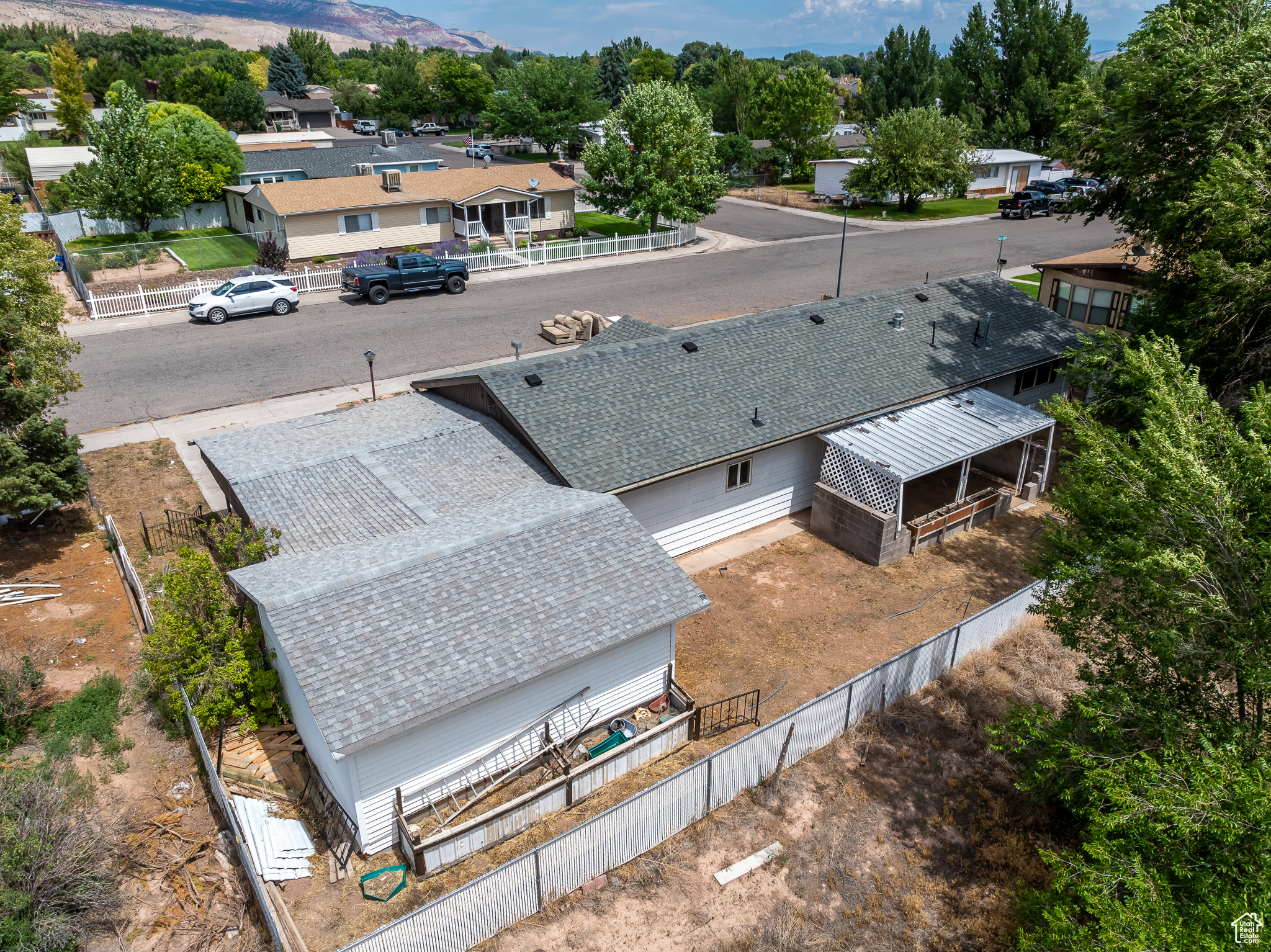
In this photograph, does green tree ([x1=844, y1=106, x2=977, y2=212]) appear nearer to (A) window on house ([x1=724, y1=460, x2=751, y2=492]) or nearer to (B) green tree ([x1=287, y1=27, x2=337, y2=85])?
(A) window on house ([x1=724, y1=460, x2=751, y2=492])

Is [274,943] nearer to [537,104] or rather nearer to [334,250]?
[334,250]

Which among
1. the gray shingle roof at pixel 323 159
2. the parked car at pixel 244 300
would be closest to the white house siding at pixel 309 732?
the parked car at pixel 244 300

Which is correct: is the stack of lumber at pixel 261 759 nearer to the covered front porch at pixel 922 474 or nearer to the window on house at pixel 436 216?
the covered front porch at pixel 922 474

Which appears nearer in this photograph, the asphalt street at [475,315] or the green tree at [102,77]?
the asphalt street at [475,315]

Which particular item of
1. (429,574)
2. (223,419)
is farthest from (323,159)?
(429,574)

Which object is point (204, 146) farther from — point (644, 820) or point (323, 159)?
point (644, 820)
